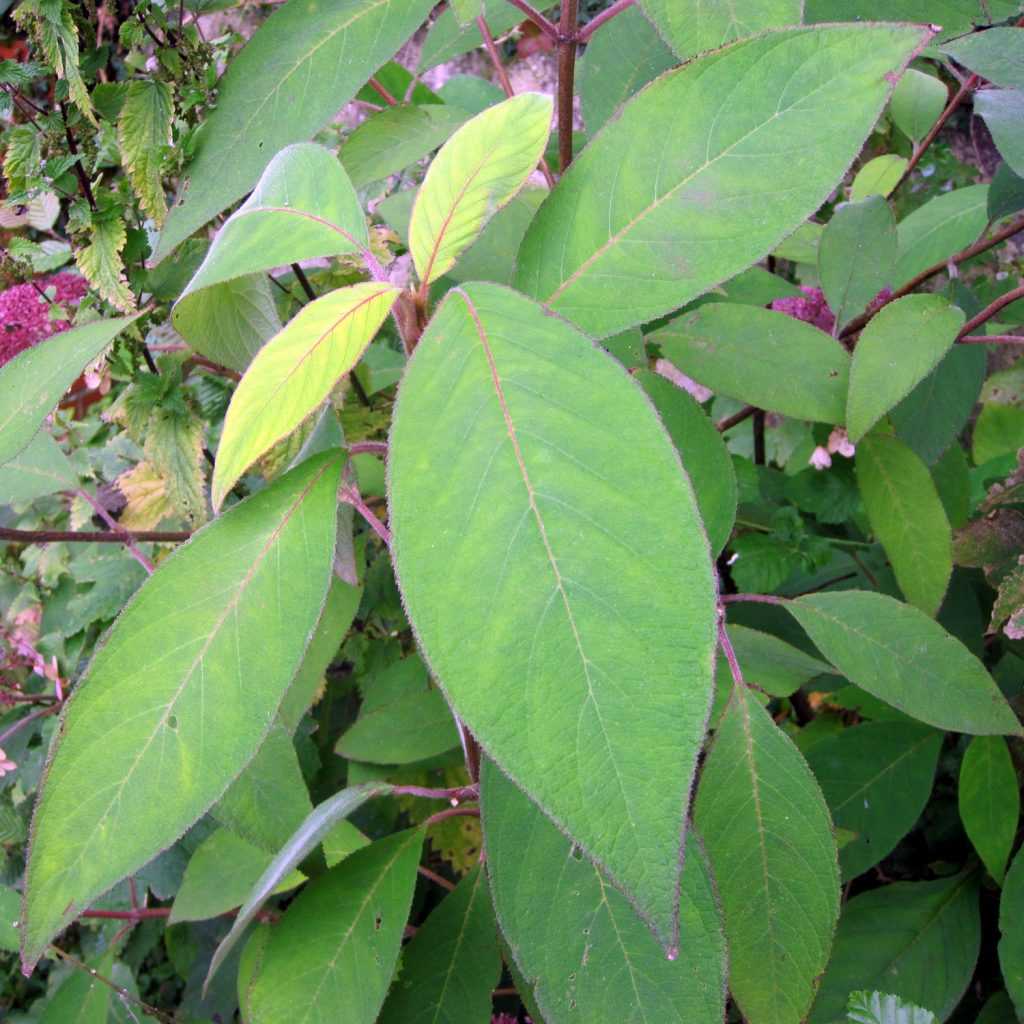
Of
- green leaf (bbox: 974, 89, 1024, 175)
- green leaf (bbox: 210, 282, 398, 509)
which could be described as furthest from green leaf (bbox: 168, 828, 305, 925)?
green leaf (bbox: 974, 89, 1024, 175)

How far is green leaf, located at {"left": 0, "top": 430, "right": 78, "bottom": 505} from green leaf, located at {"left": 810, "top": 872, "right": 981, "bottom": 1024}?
36.0 inches

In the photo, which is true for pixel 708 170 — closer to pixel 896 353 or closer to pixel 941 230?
pixel 896 353

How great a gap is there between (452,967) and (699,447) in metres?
0.49

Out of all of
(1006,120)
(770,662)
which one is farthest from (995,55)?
(770,662)

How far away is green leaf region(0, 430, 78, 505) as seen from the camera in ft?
2.89

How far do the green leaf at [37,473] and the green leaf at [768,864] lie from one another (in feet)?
2.19

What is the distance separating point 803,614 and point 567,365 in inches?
17.3

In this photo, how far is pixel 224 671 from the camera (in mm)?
534

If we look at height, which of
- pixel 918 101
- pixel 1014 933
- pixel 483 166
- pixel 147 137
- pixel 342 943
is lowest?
pixel 1014 933

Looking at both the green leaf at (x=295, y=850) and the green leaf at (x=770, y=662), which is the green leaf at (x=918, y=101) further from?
the green leaf at (x=295, y=850)

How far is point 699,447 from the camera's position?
2.51 feet

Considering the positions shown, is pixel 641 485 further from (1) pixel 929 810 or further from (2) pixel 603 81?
(1) pixel 929 810

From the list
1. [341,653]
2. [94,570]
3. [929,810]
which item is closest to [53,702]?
[94,570]

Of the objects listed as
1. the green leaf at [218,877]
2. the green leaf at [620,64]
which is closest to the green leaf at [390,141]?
the green leaf at [620,64]
